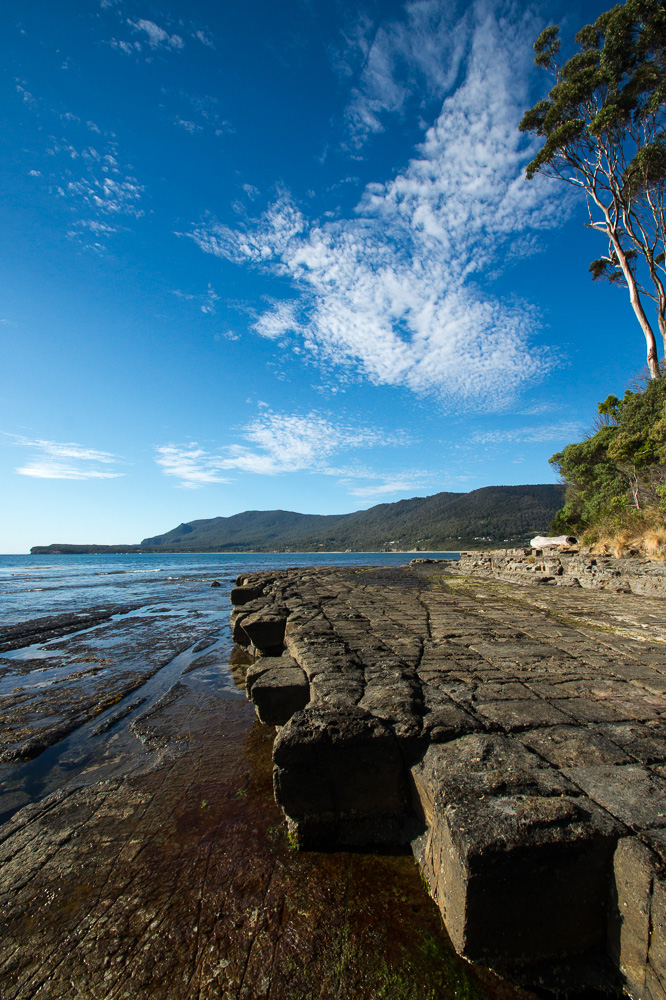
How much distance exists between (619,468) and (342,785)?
1856 cm

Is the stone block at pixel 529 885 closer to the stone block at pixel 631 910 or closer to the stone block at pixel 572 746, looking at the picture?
the stone block at pixel 631 910

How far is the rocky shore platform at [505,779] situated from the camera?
163cm

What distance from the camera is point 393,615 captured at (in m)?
6.46

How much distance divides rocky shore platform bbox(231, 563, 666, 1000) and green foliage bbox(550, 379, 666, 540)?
31.4 ft

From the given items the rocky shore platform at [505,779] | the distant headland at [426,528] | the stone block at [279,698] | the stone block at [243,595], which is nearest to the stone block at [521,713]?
the rocky shore platform at [505,779]

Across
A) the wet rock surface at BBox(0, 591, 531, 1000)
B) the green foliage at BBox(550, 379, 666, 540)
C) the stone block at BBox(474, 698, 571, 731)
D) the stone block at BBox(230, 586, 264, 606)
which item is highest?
the green foliage at BBox(550, 379, 666, 540)

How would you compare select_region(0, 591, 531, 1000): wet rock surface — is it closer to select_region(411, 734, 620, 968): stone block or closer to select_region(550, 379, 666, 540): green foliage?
select_region(411, 734, 620, 968): stone block

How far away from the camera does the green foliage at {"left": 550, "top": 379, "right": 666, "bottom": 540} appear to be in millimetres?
12195

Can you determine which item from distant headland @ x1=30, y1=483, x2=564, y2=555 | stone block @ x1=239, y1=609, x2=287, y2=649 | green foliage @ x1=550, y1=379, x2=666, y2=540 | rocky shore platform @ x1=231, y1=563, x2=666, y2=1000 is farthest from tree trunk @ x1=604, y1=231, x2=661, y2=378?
distant headland @ x1=30, y1=483, x2=564, y2=555

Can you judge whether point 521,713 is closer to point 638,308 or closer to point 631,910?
point 631,910

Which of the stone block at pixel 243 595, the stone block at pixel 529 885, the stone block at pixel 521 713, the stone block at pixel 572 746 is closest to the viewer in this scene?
the stone block at pixel 529 885

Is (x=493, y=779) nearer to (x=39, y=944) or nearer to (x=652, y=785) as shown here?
(x=652, y=785)

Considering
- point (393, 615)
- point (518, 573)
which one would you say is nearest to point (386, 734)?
point (393, 615)

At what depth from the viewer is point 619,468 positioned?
16594 millimetres
